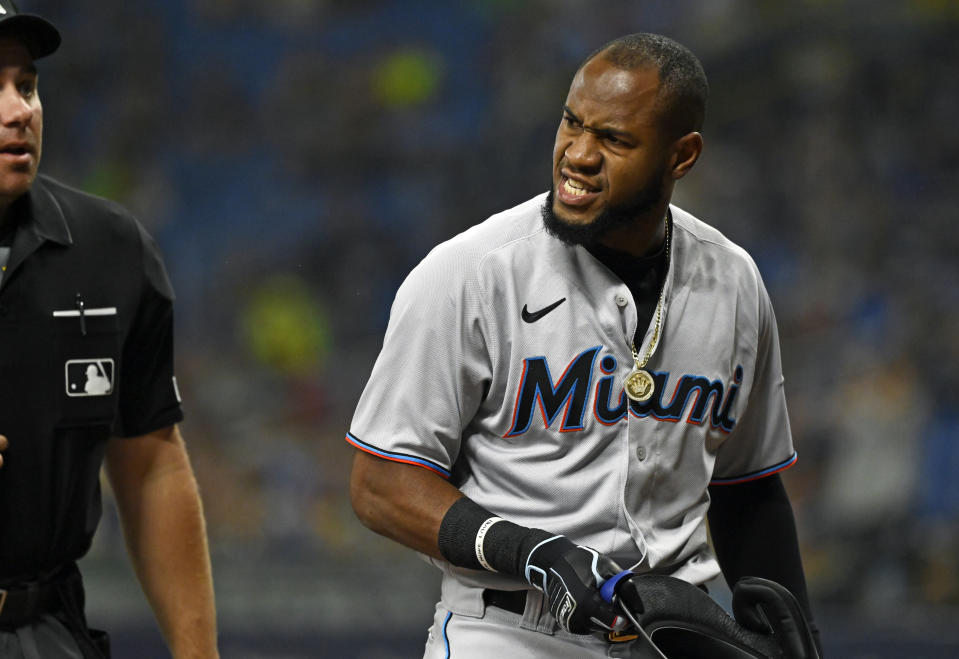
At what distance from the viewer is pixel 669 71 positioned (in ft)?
7.75

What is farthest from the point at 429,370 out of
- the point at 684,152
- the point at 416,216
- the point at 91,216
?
the point at 416,216

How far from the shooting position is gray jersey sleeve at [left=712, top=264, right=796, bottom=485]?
8.63ft

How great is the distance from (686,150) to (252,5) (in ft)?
25.3

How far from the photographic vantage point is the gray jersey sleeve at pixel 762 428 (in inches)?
104

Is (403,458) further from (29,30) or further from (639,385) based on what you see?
(29,30)

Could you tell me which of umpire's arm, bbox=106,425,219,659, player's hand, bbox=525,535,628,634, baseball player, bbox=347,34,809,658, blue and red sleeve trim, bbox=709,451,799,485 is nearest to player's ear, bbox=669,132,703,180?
baseball player, bbox=347,34,809,658

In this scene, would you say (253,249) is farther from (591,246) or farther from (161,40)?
(591,246)

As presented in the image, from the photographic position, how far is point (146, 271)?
252 centimetres

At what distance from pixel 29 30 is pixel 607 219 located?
108cm

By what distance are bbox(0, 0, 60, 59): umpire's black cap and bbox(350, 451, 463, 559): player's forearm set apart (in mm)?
929

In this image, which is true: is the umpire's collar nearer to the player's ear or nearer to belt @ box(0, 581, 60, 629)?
belt @ box(0, 581, 60, 629)

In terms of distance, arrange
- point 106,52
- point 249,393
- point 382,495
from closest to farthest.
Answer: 1. point 382,495
2. point 249,393
3. point 106,52

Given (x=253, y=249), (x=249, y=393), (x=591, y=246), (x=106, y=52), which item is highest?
(x=591, y=246)

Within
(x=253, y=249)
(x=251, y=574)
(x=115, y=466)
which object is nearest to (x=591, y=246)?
(x=115, y=466)
